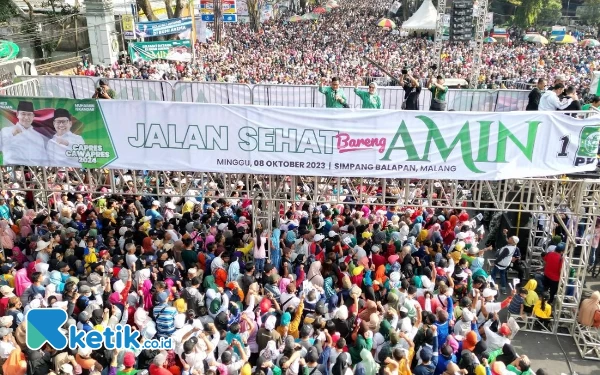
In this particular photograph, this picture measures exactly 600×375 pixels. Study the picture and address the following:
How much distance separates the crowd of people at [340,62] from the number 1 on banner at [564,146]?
1180 cm

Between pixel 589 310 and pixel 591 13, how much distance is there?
Result: 172ft

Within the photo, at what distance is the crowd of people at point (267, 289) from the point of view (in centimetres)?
673

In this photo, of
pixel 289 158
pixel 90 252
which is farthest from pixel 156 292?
pixel 289 158

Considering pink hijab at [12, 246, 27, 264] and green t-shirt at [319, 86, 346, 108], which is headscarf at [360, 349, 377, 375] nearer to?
green t-shirt at [319, 86, 346, 108]

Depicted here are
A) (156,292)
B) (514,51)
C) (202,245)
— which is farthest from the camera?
(514,51)

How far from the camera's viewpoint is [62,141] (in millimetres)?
8188

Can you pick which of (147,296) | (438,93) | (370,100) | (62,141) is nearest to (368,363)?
(147,296)

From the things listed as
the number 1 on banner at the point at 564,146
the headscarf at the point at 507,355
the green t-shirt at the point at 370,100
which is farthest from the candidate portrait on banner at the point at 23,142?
the number 1 on banner at the point at 564,146

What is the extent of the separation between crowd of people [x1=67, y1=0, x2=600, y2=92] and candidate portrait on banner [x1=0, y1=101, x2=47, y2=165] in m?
12.6

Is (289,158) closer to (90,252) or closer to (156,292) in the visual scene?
(156,292)

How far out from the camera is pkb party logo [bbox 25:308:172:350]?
22.8 ft

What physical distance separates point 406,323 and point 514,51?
2883 centimetres

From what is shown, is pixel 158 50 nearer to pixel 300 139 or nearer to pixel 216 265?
pixel 216 265

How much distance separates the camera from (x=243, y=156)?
8055 mm
